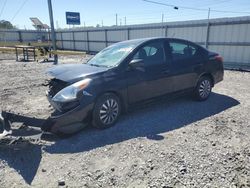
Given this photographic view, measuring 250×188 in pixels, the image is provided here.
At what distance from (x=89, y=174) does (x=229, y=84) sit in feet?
22.5

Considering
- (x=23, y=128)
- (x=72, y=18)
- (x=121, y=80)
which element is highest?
(x=72, y=18)

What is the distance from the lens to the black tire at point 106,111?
4.21m

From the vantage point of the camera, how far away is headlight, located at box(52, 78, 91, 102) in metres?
3.89

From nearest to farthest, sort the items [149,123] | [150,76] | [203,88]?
[149,123]
[150,76]
[203,88]

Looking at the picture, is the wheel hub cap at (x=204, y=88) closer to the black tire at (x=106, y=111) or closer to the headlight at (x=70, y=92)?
the black tire at (x=106, y=111)

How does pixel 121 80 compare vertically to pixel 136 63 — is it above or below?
below

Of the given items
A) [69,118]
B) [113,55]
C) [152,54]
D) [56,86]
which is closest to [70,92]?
[69,118]

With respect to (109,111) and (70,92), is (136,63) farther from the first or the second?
(70,92)

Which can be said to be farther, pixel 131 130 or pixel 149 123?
pixel 149 123

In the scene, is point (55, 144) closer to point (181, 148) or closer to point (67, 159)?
point (67, 159)

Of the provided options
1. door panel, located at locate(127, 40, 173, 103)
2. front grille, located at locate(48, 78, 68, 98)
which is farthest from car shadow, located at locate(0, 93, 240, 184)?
front grille, located at locate(48, 78, 68, 98)

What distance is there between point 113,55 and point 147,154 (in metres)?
2.40

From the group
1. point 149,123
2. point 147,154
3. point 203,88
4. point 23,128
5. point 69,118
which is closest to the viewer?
point 147,154

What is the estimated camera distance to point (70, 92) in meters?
3.93
